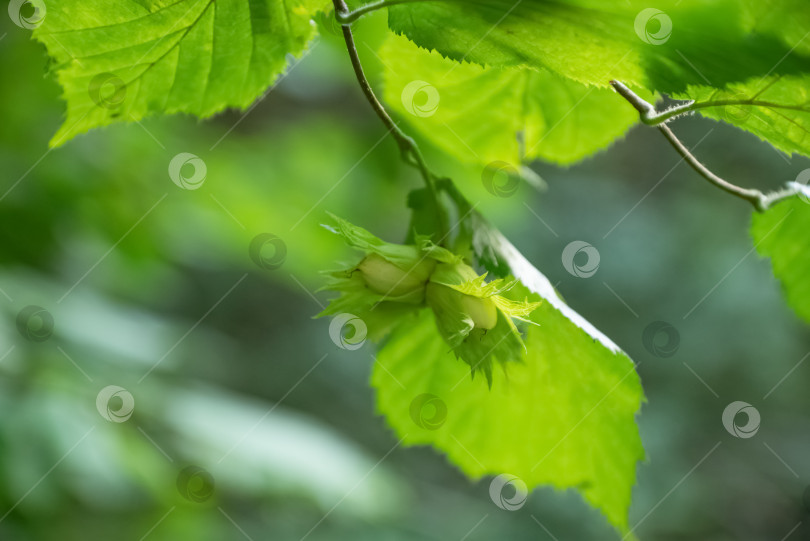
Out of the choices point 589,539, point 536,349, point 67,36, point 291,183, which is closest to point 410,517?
point 589,539

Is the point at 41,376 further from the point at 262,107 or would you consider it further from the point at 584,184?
the point at 584,184
